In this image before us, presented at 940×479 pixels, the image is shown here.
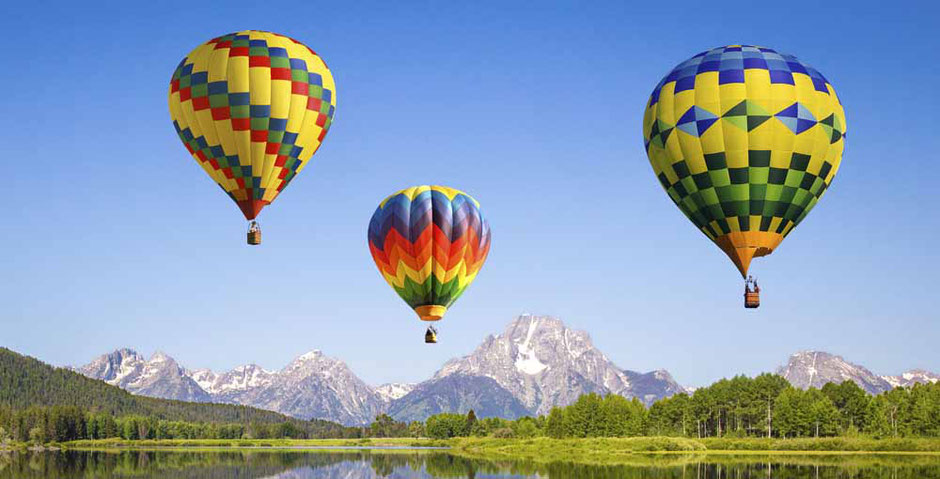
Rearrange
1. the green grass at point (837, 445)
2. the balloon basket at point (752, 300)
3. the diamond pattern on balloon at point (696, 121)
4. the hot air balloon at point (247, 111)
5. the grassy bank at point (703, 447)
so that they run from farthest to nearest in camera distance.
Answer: the grassy bank at point (703, 447) < the green grass at point (837, 445) < the hot air balloon at point (247, 111) < the diamond pattern on balloon at point (696, 121) < the balloon basket at point (752, 300)

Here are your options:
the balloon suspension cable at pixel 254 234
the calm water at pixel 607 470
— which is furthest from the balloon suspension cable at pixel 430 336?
the calm water at pixel 607 470

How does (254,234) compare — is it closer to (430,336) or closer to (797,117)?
(430,336)

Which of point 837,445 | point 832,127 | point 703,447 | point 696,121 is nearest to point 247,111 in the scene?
point 696,121

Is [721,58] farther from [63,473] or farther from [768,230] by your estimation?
[63,473]

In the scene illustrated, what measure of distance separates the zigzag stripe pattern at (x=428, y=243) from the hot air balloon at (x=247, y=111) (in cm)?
809

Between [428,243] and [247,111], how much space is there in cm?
1207

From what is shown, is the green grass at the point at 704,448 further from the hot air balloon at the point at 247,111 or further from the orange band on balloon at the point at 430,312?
the hot air balloon at the point at 247,111

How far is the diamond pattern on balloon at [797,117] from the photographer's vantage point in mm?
40250

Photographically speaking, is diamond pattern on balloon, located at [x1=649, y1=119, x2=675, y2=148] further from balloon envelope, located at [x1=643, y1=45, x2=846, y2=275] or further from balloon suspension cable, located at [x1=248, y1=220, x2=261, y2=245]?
balloon suspension cable, located at [x1=248, y1=220, x2=261, y2=245]

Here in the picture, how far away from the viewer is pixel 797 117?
4044 centimetres

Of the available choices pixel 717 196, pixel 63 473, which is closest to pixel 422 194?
pixel 717 196

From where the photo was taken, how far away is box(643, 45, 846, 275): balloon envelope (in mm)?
40156

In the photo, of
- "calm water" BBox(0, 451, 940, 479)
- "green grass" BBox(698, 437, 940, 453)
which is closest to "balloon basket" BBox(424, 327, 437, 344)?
"calm water" BBox(0, 451, 940, 479)

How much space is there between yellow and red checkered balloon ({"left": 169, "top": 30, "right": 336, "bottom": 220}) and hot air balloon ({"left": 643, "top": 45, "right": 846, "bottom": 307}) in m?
16.3
